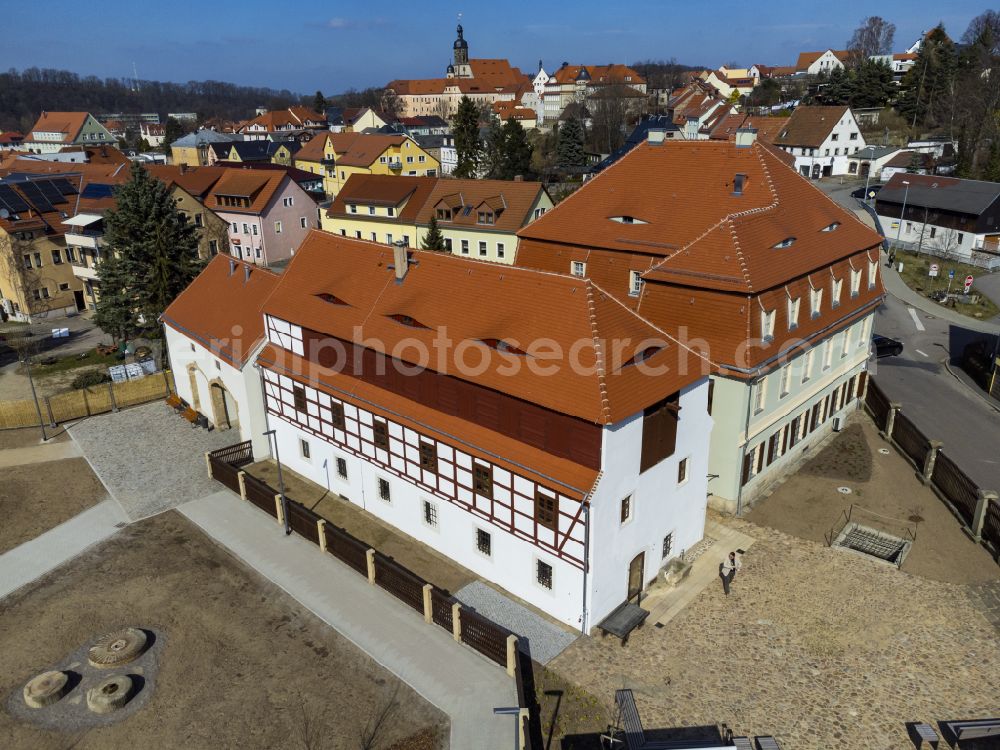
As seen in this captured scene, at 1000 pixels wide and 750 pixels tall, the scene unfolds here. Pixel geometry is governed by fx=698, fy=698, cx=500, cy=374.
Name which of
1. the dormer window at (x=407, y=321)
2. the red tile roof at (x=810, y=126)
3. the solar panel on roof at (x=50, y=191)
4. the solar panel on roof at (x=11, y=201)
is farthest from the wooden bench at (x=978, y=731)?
the red tile roof at (x=810, y=126)

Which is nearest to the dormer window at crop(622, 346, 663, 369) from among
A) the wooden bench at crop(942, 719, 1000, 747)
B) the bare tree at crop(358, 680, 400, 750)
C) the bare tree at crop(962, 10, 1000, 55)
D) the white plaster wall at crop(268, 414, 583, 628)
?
the white plaster wall at crop(268, 414, 583, 628)

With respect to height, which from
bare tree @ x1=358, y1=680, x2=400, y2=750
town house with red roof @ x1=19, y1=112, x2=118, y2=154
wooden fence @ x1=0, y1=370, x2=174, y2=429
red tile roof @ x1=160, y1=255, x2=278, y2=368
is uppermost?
town house with red roof @ x1=19, y1=112, x2=118, y2=154

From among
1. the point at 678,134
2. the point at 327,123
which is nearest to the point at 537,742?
the point at 678,134

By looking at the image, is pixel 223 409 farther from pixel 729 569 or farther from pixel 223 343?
pixel 729 569

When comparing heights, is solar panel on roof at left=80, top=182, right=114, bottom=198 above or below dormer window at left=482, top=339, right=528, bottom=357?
above

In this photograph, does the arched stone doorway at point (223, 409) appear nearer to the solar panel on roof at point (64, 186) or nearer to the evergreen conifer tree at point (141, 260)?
the evergreen conifer tree at point (141, 260)

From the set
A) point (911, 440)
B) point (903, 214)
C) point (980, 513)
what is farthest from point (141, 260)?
point (903, 214)

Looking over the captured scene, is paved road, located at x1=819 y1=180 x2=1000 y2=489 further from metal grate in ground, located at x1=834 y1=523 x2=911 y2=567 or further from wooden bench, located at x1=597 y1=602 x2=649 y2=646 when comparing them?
wooden bench, located at x1=597 y1=602 x2=649 y2=646

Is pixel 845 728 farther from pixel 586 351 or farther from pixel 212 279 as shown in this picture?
pixel 212 279
